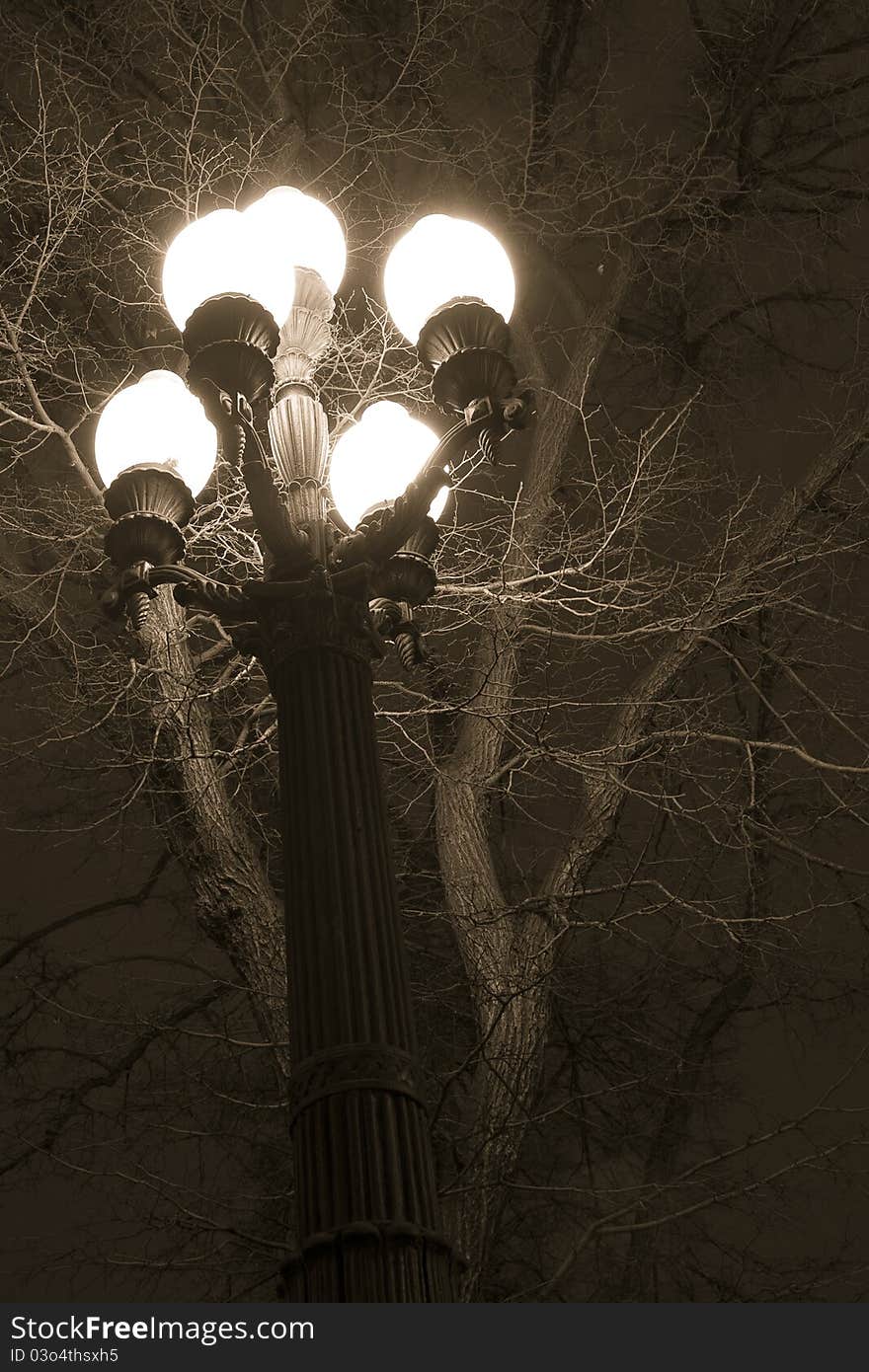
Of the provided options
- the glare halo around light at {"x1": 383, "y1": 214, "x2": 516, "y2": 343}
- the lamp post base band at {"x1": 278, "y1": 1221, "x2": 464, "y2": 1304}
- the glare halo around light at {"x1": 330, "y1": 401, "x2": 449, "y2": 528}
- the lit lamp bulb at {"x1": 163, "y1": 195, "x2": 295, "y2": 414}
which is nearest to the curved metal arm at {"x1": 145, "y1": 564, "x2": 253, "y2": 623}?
the lit lamp bulb at {"x1": 163, "y1": 195, "x2": 295, "y2": 414}

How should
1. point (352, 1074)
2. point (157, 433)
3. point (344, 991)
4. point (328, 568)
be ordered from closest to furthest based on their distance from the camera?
point (352, 1074) < point (344, 991) < point (328, 568) < point (157, 433)

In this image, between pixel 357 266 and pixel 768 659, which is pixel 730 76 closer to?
pixel 357 266

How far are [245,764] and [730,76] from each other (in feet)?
18.3

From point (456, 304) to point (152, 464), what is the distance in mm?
982

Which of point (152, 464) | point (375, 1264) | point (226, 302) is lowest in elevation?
point (375, 1264)

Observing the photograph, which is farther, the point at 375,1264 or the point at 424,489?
the point at 424,489

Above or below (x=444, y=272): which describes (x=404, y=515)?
below

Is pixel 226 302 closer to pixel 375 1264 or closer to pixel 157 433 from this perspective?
pixel 157 433

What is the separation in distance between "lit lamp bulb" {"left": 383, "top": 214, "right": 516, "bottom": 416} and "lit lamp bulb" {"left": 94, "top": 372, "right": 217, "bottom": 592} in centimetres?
71

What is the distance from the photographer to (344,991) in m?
2.99

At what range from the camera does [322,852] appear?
10.5 feet

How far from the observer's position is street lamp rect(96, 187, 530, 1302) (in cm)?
281

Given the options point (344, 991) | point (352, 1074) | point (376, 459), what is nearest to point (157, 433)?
point (376, 459)

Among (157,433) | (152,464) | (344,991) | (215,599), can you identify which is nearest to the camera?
(344,991)
